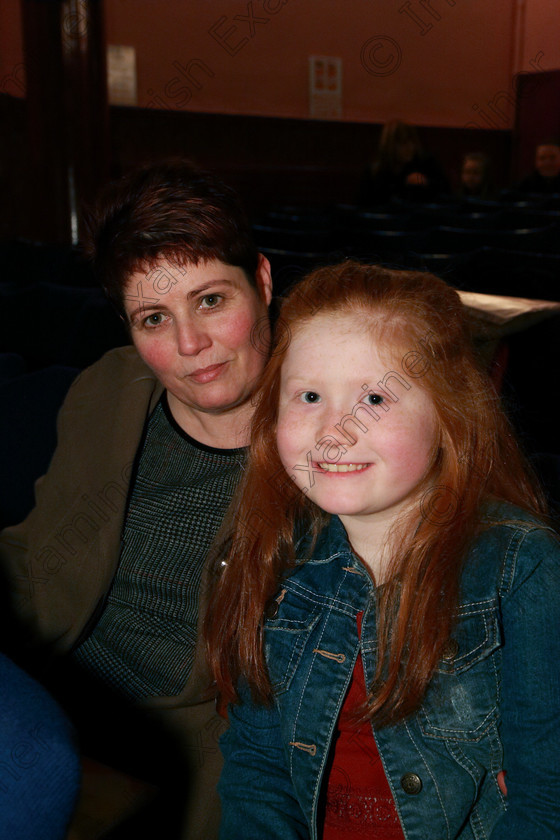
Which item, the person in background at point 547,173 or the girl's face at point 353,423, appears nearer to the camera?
the girl's face at point 353,423

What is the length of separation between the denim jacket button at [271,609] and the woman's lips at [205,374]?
15.7 inches

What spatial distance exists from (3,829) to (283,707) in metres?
0.57

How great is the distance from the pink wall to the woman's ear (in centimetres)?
575

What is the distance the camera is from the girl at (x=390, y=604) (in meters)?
1.01

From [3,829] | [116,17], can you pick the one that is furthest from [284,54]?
[3,829]

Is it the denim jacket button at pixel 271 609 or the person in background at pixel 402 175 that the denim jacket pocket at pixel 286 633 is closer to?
the denim jacket button at pixel 271 609

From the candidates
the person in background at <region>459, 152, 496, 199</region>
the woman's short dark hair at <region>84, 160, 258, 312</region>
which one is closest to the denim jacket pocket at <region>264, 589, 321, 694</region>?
the woman's short dark hair at <region>84, 160, 258, 312</region>

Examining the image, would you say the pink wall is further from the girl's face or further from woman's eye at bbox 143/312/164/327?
the girl's face

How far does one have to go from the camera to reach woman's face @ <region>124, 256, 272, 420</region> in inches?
53.4

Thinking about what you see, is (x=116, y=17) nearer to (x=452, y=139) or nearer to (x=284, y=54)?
(x=284, y=54)

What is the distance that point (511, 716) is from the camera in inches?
38.5

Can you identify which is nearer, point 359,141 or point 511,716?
point 511,716

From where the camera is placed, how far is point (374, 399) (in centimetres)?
103

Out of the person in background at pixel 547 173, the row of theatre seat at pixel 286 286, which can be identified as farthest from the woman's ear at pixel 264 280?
the person in background at pixel 547 173
